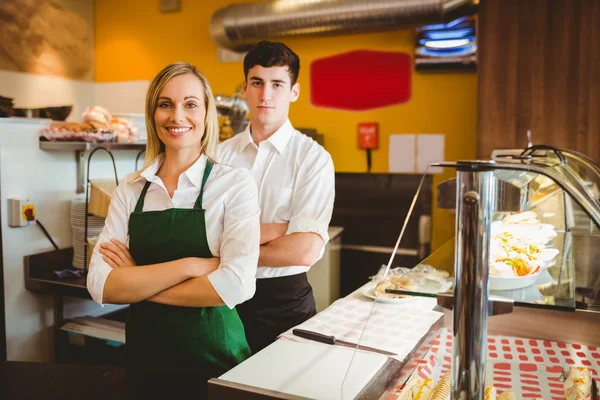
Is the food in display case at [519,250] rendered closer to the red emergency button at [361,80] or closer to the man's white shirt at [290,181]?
the man's white shirt at [290,181]

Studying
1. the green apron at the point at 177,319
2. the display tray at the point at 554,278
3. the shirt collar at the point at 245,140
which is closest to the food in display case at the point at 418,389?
the display tray at the point at 554,278

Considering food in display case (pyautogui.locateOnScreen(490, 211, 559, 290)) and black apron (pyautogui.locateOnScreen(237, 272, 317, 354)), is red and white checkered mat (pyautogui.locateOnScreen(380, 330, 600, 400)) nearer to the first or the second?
food in display case (pyautogui.locateOnScreen(490, 211, 559, 290))

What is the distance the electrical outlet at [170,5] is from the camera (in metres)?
5.49

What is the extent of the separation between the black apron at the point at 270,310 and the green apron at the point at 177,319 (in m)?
0.46

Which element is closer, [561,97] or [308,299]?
[308,299]

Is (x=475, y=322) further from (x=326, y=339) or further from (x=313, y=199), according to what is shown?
(x=313, y=199)

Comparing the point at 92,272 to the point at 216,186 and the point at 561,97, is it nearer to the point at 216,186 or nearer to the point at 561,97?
the point at 216,186

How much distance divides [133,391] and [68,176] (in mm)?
2170

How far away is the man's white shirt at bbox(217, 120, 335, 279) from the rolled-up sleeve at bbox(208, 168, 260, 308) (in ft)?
1.42

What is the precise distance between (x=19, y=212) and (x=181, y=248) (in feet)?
5.78

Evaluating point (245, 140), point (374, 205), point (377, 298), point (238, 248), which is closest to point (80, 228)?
point (245, 140)

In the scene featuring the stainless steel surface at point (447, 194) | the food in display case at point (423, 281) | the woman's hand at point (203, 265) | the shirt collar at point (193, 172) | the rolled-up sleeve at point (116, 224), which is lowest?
the woman's hand at point (203, 265)

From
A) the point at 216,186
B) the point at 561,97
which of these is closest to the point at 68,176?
the point at 216,186

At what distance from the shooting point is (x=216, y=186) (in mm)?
1633
